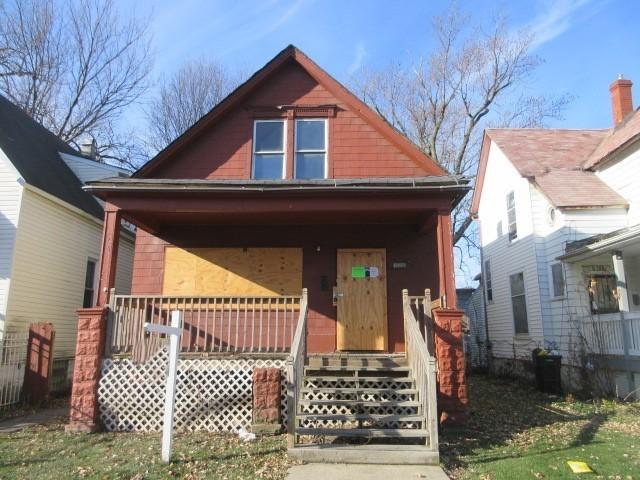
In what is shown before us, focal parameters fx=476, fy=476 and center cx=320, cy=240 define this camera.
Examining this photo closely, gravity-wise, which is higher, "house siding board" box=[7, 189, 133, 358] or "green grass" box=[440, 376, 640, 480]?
"house siding board" box=[7, 189, 133, 358]

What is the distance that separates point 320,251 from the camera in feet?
33.9

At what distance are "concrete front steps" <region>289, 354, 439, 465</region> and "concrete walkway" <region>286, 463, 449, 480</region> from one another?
0.42 feet

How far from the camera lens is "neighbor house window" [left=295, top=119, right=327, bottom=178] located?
10523 mm

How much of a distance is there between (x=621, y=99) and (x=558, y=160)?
11.0 feet

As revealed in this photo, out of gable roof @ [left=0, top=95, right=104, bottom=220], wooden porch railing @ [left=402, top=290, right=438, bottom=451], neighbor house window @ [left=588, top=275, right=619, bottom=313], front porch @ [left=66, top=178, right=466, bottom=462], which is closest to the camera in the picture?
wooden porch railing @ [left=402, top=290, right=438, bottom=451]

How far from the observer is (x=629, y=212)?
12062 mm

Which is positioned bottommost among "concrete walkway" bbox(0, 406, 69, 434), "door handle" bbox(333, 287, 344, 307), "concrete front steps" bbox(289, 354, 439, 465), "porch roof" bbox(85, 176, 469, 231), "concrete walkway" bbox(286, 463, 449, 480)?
"concrete walkway" bbox(286, 463, 449, 480)

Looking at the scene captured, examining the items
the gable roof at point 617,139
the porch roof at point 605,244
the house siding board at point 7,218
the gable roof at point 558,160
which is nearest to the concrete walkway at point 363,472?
the porch roof at point 605,244

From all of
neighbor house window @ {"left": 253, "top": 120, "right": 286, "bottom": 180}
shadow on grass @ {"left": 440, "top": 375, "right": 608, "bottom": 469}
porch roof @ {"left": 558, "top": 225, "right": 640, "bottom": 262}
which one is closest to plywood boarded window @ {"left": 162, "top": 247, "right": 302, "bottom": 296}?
neighbor house window @ {"left": 253, "top": 120, "right": 286, "bottom": 180}

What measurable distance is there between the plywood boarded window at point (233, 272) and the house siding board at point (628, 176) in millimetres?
8490

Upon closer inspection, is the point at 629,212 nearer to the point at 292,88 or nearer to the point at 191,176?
the point at 292,88

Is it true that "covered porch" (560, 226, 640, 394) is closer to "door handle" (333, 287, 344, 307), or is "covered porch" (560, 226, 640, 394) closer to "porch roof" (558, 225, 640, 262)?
"porch roof" (558, 225, 640, 262)

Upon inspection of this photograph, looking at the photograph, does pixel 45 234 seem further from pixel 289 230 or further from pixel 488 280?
pixel 488 280

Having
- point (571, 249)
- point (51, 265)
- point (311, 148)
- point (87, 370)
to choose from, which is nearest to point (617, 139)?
point (571, 249)
